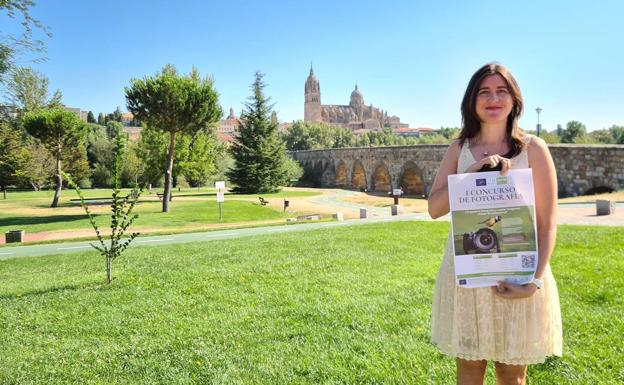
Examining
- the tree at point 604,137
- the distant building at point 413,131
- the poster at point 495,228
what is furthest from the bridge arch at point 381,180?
the distant building at point 413,131

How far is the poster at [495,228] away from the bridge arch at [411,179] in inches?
1459

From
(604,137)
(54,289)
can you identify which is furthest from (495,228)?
(604,137)

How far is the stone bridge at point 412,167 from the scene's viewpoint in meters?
19.7

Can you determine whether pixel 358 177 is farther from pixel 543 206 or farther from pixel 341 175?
pixel 543 206

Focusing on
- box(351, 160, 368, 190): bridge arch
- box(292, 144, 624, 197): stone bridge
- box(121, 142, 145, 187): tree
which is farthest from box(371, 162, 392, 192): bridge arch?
box(121, 142, 145, 187): tree

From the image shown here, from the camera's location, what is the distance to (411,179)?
41.7 metres

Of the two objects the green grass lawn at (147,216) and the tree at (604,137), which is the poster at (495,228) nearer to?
the green grass lawn at (147,216)

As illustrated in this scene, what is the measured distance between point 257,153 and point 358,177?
17654mm

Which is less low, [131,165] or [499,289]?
[131,165]

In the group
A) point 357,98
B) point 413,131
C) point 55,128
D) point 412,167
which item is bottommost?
point 412,167

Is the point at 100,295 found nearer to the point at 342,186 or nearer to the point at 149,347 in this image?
the point at 149,347

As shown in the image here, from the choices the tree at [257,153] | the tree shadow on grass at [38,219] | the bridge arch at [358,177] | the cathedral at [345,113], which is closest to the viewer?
the tree shadow on grass at [38,219]

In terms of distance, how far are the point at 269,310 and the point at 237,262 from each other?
10.9ft

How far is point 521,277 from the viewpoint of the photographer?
186 cm
